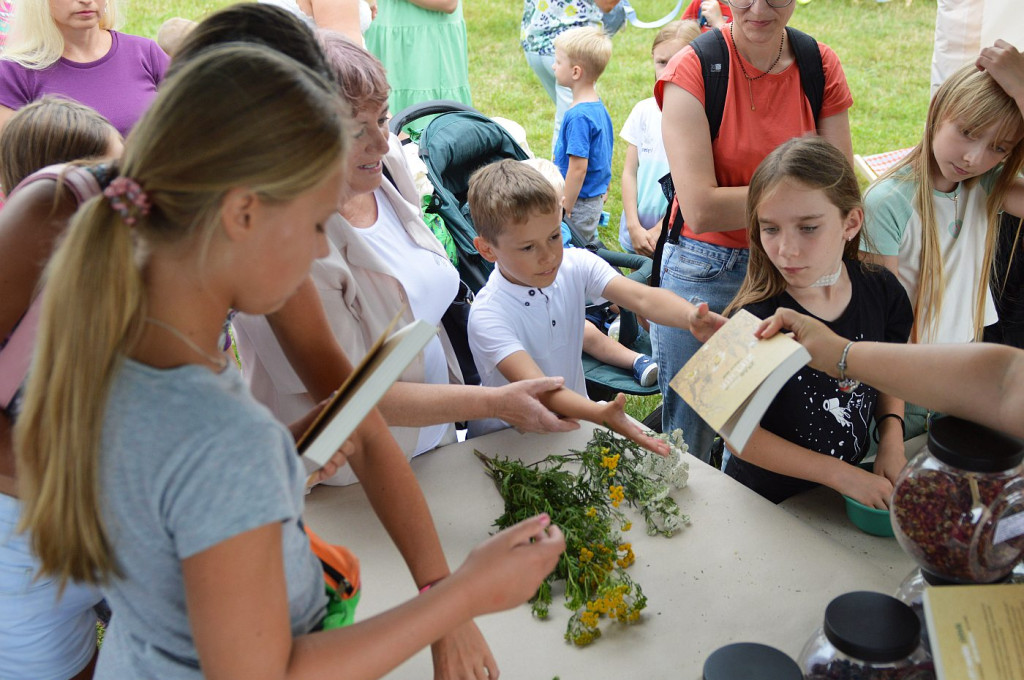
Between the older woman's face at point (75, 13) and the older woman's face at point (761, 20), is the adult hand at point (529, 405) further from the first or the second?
the older woman's face at point (75, 13)

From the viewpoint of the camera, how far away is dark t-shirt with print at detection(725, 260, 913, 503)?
6.70 feet

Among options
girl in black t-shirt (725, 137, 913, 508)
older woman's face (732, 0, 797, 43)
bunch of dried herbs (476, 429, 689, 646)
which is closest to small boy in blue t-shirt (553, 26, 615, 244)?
older woman's face (732, 0, 797, 43)

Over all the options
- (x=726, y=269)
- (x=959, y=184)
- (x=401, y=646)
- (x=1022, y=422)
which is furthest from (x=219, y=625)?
(x=959, y=184)

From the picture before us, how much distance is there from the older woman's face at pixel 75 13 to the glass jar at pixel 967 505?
3376mm

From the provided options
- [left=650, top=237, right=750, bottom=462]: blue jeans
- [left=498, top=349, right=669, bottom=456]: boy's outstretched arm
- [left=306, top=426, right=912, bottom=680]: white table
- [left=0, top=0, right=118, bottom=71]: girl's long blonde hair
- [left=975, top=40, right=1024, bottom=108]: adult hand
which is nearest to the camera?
[left=306, top=426, right=912, bottom=680]: white table

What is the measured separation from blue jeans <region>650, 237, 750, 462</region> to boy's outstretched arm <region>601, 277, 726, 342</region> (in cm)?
21

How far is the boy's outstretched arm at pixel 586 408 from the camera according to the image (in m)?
1.85

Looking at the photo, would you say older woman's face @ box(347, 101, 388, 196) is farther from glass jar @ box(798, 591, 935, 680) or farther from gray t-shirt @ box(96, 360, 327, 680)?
glass jar @ box(798, 591, 935, 680)

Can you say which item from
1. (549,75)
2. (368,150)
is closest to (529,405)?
(368,150)

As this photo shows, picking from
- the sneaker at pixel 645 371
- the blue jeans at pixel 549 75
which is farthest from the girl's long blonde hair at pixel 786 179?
the blue jeans at pixel 549 75

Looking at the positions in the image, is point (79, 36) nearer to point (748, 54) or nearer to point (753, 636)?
point (748, 54)

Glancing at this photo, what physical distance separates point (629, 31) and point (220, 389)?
35.2 feet

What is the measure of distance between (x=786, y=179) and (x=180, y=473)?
5.47 ft

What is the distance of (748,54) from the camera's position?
2391 mm
